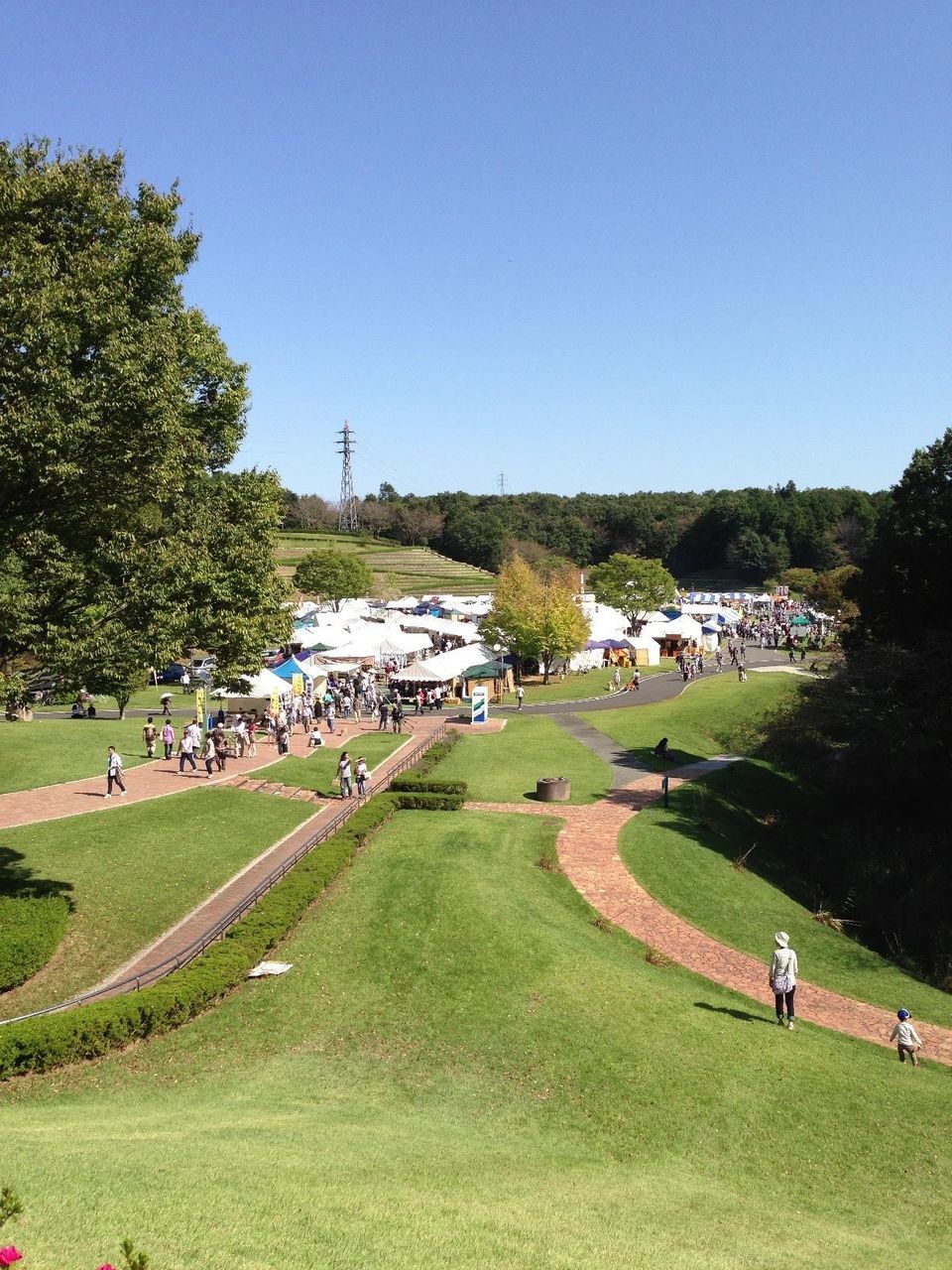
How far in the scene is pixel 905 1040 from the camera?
13.8 meters

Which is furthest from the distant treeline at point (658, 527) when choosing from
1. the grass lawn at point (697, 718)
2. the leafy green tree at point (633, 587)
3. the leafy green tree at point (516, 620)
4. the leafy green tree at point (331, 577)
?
the grass lawn at point (697, 718)

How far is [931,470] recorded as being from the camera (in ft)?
102

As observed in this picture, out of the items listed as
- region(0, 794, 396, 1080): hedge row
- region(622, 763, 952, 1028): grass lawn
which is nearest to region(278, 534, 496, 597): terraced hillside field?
region(622, 763, 952, 1028): grass lawn

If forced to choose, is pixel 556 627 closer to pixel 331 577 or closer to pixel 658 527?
pixel 331 577

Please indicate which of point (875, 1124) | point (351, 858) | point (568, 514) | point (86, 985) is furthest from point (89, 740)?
point (568, 514)

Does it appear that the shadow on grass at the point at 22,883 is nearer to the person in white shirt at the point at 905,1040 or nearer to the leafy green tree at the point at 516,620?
the person in white shirt at the point at 905,1040

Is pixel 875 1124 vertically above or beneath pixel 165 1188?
beneath

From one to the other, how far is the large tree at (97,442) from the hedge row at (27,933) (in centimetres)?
411

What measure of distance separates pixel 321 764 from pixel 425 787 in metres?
4.88

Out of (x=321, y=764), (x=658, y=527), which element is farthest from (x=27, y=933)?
(x=658, y=527)

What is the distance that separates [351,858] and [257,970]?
576cm

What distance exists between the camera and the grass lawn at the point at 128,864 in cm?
1483

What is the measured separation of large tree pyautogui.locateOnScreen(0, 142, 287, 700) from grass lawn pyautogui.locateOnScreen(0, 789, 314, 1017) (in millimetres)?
4805

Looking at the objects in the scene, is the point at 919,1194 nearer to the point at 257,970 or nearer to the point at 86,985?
the point at 257,970
